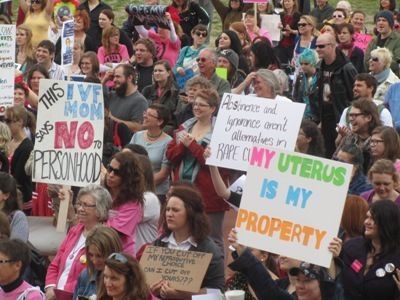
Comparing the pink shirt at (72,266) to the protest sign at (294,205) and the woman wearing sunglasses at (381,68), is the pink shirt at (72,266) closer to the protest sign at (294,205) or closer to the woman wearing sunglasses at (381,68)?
the protest sign at (294,205)

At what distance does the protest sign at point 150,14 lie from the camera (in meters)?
18.7

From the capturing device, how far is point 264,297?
910 cm

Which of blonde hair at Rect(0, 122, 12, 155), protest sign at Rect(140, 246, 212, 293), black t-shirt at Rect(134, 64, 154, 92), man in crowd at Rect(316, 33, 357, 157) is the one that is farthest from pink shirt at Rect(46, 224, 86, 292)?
black t-shirt at Rect(134, 64, 154, 92)

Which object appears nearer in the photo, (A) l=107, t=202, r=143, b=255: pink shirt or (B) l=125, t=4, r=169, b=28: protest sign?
(A) l=107, t=202, r=143, b=255: pink shirt

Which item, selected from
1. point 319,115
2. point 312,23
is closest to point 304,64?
point 319,115

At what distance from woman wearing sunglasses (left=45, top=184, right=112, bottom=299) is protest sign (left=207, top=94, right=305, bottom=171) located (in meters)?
1.89

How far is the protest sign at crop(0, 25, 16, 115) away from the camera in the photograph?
14602 mm

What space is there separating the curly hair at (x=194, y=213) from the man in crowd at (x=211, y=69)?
5.20 metres

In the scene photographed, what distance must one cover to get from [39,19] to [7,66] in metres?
5.17

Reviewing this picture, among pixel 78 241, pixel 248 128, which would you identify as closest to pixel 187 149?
pixel 248 128

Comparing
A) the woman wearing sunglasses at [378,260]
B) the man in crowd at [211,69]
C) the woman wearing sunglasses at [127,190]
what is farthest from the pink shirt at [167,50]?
the woman wearing sunglasses at [378,260]

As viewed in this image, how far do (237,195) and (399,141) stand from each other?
149 cm

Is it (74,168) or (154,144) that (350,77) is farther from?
(74,168)

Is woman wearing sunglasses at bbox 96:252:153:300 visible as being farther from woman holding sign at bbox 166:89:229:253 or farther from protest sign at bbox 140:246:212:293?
woman holding sign at bbox 166:89:229:253
